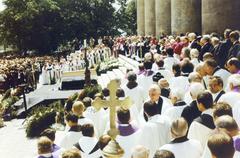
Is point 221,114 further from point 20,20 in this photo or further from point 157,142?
point 20,20

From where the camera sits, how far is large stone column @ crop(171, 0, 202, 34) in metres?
18.2

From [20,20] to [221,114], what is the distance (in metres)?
53.2

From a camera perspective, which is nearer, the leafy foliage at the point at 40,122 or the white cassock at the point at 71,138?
the white cassock at the point at 71,138

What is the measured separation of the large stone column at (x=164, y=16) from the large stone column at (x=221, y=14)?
36.4ft

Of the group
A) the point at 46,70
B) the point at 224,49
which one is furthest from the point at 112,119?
the point at 46,70

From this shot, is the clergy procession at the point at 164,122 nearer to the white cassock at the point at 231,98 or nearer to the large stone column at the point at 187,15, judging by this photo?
the white cassock at the point at 231,98

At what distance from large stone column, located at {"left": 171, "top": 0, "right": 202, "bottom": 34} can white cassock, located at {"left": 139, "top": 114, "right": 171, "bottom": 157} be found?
12.1m

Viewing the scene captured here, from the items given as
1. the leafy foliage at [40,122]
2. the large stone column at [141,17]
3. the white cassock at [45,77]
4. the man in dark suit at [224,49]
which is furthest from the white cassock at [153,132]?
the large stone column at [141,17]

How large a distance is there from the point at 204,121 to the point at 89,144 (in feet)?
5.15

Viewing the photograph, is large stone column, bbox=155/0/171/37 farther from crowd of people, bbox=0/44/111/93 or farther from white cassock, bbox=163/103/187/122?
white cassock, bbox=163/103/187/122

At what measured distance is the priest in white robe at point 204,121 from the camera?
19.6 ft

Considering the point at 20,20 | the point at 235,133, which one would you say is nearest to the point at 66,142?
the point at 235,133

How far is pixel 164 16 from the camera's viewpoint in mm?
25719

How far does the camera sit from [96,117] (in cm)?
873
